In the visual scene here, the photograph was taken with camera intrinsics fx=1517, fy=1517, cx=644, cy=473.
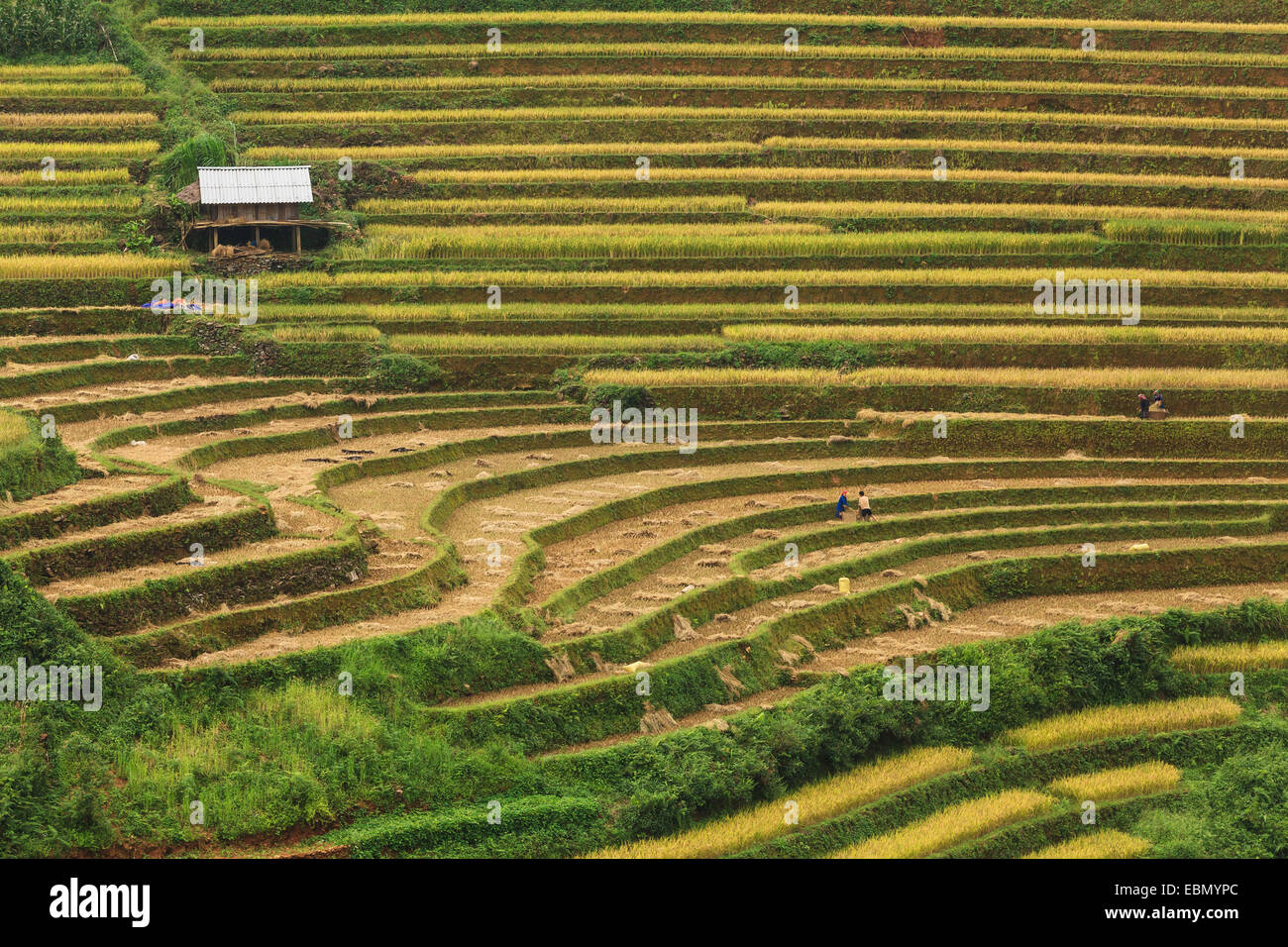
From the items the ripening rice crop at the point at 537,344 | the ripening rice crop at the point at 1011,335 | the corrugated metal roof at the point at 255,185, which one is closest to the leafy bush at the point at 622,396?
the ripening rice crop at the point at 537,344

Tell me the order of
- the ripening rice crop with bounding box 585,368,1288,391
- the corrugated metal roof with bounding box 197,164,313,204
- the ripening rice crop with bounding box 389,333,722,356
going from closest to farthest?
the ripening rice crop with bounding box 585,368,1288,391
the ripening rice crop with bounding box 389,333,722,356
the corrugated metal roof with bounding box 197,164,313,204

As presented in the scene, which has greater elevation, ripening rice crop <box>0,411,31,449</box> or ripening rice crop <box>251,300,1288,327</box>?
ripening rice crop <box>251,300,1288,327</box>

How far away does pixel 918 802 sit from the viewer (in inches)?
661

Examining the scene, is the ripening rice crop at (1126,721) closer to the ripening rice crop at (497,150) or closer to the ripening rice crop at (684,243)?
the ripening rice crop at (684,243)

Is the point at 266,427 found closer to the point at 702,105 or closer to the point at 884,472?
the point at 884,472

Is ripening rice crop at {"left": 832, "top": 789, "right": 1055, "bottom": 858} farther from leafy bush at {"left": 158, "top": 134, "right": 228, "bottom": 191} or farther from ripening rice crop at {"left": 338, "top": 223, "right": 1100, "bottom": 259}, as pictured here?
leafy bush at {"left": 158, "top": 134, "right": 228, "bottom": 191}

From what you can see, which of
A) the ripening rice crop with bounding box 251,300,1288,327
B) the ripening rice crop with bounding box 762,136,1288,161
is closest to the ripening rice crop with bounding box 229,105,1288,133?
the ripening rice crop with bounding box 762,136,1288,161

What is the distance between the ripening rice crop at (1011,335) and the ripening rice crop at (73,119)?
692 inches

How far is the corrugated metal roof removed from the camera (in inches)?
1296

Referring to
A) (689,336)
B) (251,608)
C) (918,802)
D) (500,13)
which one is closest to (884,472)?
(689,336)

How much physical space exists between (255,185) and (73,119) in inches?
335

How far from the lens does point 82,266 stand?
31.1 m

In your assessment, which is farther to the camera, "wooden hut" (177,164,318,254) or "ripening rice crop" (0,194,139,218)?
"ripening rice crop" (0,194,139,218)

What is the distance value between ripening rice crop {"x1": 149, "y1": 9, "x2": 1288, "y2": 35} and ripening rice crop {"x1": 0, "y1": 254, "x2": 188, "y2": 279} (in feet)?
52.4
